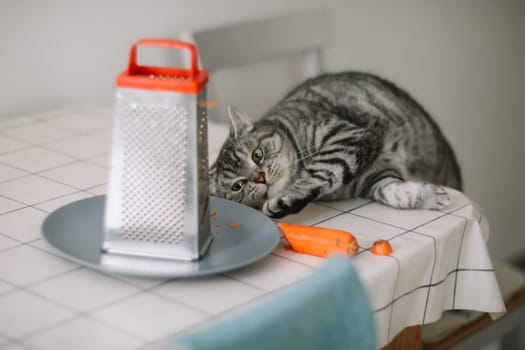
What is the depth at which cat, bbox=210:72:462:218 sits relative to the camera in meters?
1.38

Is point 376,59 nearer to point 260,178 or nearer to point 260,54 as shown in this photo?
point 260,54

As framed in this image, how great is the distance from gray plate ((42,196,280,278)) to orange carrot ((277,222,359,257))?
1.2 inches

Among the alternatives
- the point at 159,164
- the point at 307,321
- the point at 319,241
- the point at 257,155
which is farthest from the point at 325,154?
the point at 307,321

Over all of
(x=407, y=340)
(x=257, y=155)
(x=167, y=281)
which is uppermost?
(x=257, y=155)

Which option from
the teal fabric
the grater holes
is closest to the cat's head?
the grater holes

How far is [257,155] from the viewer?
139 cm

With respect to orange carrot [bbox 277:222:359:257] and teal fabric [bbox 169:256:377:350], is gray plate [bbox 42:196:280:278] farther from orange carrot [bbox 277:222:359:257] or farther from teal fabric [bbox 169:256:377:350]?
teal fabric [bbox 169:256:377:350]

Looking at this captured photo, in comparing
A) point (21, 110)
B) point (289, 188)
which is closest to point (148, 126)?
point (289, 188)

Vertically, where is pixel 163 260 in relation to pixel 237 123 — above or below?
below

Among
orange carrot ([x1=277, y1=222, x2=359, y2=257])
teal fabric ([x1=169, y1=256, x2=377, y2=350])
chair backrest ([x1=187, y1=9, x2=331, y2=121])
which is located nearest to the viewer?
teal fabric ([x1=169, y1=256, x2=377, y2=350])

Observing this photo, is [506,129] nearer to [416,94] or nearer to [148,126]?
[416,94]

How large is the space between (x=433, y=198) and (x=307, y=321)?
0.62 metres

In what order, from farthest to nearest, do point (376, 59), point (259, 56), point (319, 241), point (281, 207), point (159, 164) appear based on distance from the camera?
point (376, 59) < point (259, 56) < point (281, 207) < point (319, 241) < point (159, 164)

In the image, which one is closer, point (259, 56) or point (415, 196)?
point (415, 196)
